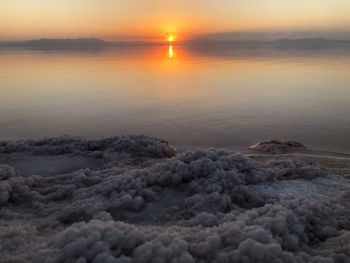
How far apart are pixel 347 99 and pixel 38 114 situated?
12617 millimetres

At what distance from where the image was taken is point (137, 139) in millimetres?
5371

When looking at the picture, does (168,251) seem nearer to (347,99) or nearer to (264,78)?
(347,99)

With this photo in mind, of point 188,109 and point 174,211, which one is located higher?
Answer: point 174,211

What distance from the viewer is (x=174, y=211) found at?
288cm

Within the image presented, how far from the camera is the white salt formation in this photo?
191 centimetres

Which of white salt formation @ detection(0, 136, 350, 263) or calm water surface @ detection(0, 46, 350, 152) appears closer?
white salt formation @ detection(0, 136, 350, 263)

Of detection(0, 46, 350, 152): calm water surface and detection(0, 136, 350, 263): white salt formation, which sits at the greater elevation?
detection(0, 136, 350, 263): white salt formation

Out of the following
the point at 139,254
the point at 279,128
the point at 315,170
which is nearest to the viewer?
the point at 139,254

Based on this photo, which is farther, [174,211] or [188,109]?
[188,109]

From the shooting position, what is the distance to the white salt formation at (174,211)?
1.91 meters

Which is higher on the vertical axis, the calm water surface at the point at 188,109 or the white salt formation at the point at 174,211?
the white salt formation at the point at 174,211

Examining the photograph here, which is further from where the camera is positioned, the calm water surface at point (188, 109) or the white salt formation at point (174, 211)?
the calm water surface at point (188, 109)

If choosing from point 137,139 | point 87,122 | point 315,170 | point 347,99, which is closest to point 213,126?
point 87,122

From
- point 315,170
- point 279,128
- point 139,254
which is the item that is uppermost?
point 139,254
